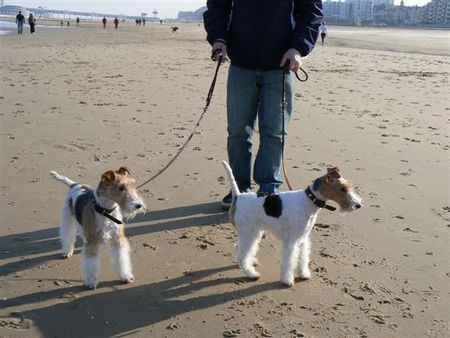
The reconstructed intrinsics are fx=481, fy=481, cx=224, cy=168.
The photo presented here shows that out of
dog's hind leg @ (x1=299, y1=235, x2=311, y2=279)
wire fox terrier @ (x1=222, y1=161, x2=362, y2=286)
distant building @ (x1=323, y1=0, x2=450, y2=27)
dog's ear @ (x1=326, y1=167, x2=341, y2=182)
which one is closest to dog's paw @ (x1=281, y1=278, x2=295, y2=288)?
wire fox terrier @ (x1=222, y1=161, x2=362, y2=286)

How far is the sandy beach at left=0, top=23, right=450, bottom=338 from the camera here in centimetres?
343

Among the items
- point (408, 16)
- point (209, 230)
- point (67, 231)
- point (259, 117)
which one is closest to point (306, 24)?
point (259, 117)

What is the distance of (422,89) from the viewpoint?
12945 millimetres

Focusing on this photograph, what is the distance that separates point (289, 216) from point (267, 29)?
1.95 m

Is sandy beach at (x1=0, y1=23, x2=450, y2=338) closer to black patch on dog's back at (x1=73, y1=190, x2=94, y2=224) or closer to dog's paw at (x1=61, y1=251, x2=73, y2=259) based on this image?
dog's paw at (x1=61, y1=251, x2=73, y2=259)

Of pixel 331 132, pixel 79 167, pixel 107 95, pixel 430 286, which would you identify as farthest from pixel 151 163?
pixel 107 95

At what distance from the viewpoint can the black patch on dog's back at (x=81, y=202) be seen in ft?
12.9

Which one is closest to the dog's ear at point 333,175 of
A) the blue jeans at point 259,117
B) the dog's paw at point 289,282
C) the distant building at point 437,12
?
the dog's paw at point 289,282

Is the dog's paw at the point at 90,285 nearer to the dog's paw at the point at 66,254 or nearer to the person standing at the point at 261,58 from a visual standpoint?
the dog's paw at the point at 66,254

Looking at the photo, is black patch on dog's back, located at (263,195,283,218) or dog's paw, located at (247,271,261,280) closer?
black patch on dog's back, located at (263,195,283,218)

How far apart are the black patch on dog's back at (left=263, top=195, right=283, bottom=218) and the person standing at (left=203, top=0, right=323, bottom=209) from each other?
2.10 feet

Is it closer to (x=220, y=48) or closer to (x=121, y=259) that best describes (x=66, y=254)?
(x=121, y=259)

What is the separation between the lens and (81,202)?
4.00 metres

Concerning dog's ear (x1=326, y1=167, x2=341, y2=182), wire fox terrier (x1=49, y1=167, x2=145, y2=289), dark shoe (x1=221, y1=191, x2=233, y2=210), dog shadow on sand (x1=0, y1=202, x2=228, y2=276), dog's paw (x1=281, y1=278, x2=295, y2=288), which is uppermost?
dog's ear (x1=326, y1=167, x2=341, y2=182)
